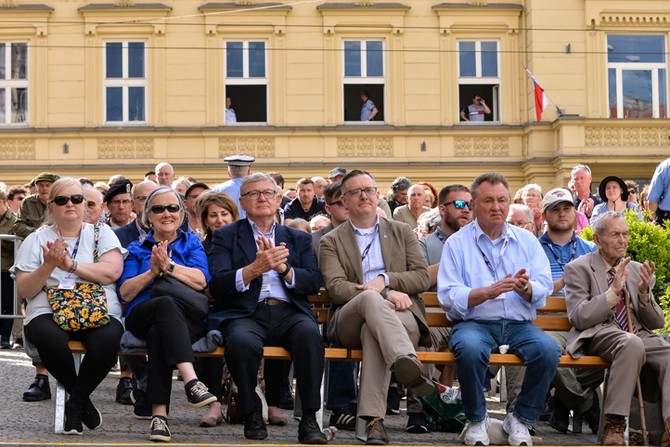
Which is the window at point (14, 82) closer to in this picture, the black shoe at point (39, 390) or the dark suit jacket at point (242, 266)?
the black shoe at point (39, 390)

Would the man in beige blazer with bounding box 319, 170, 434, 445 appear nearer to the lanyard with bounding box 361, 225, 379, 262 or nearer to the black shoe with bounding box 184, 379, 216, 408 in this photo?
the lanyard with bounding box 361, 225, 379, 262

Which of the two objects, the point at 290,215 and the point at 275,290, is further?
the point at 290,215

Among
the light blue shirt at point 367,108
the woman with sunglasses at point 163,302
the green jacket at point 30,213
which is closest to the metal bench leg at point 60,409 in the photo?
the woman with sunglasses at point 163,302

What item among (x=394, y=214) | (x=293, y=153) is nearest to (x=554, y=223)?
(x=394, y=214)

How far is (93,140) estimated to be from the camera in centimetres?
2941

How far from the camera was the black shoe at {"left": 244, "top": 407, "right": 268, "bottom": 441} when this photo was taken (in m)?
8.96

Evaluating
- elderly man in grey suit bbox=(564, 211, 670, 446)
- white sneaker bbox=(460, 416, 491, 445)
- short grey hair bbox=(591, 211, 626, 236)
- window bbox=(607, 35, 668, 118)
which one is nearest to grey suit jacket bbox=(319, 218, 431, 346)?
white sneaker bbox=(460, 416, 491, 445)

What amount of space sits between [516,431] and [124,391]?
11.8 ft

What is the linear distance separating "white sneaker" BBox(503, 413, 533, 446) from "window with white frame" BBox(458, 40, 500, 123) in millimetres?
21209

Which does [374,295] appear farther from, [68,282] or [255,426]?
[68,282]

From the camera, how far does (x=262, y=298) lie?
31.2ft

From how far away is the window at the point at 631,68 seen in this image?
29516 millimetres

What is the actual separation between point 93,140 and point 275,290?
2059 cm

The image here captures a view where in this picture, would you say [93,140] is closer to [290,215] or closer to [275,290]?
[290,215]
